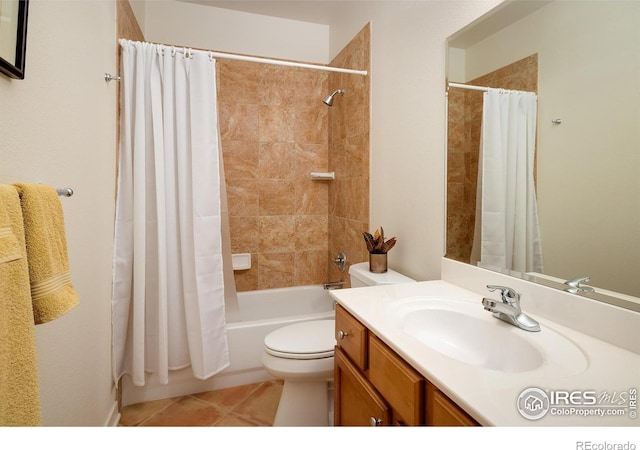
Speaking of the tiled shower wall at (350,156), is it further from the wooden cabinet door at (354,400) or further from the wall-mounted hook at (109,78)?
the wall-mounted hook at (109,78)

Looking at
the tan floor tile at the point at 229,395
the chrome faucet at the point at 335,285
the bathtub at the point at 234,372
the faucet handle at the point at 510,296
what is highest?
the faucet handle at the point at 510,296

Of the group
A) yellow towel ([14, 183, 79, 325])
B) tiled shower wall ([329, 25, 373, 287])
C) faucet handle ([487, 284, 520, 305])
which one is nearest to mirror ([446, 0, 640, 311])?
faucet handle ([487, 284, 520, 305])

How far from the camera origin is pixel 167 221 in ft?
5.73

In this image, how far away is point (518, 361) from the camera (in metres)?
0.82

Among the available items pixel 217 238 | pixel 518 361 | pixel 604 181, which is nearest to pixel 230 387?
pixel 217 238

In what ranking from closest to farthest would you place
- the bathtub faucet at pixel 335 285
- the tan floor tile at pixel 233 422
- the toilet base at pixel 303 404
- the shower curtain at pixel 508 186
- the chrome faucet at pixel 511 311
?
1. the chrome faucet at pixel 511 311
2. the shower curtain at pixel 508 186
3. the toilet base at pixel 303 404
4. the tan floor tile at pixel 233 422
5. the bathtub faucet at pixel 335 285

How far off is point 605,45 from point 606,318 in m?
0.69

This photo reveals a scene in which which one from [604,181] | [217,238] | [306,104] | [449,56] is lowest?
[217,238]

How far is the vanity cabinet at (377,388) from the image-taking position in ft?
2.15

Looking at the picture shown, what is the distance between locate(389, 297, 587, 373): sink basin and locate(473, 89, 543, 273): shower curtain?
0.74ft

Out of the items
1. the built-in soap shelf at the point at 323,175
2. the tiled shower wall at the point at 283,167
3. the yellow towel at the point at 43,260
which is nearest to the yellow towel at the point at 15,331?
the yellow towel at the point at 43,260

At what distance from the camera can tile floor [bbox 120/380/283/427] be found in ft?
5.43

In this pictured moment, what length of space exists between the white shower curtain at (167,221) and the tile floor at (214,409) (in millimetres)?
189

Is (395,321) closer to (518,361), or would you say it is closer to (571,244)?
(518,361)
